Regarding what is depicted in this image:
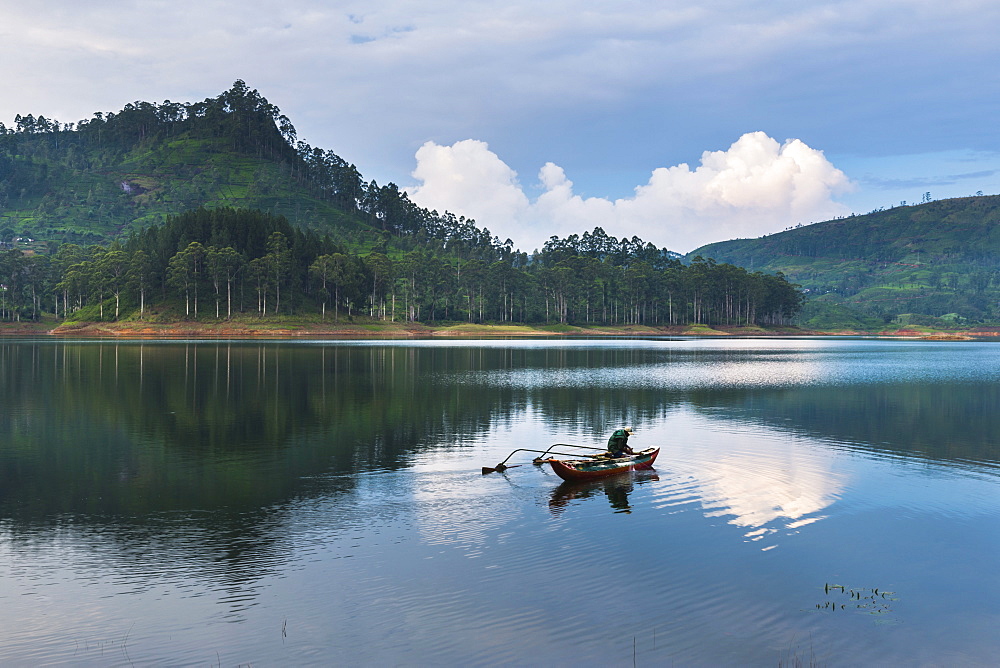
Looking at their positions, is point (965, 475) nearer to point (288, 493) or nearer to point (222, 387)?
point (288, 493)

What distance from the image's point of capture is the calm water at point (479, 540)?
1591 cm

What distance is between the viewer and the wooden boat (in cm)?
3159

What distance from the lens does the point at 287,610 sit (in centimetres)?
1714

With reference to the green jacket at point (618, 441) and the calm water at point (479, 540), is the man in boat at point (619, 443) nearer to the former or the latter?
the green jacket at point (618, 441)

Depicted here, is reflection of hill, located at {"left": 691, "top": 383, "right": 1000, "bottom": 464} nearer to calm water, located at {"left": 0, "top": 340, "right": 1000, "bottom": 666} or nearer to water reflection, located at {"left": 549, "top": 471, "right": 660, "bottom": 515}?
calm water, located at {"left": 0, "top": 340, "right": 1000, "bottom": 666}

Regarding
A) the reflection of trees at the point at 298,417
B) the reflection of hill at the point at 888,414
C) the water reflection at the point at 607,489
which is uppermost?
the reflection of trees at the point at 298,417

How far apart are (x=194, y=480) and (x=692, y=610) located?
72.8 feet

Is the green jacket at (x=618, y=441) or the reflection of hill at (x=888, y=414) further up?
the green jacket at (x=618, y=441)

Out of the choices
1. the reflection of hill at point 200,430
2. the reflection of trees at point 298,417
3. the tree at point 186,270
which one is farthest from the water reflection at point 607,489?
the tree at point 186,270

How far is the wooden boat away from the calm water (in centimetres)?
79

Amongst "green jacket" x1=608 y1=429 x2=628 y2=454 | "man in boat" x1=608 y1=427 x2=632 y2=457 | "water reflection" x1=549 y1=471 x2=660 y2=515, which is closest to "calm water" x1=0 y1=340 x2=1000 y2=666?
"water reflection" x1=549 y1=471 x2=660 y2=515

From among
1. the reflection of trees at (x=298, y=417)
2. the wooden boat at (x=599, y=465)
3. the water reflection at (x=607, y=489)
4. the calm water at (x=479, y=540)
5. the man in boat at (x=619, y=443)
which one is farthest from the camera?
the man in boat at (x=619, y=443)

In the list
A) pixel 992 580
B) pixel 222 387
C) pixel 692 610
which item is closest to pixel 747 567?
pixel 692 610

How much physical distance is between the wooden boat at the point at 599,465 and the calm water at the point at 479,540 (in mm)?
793
